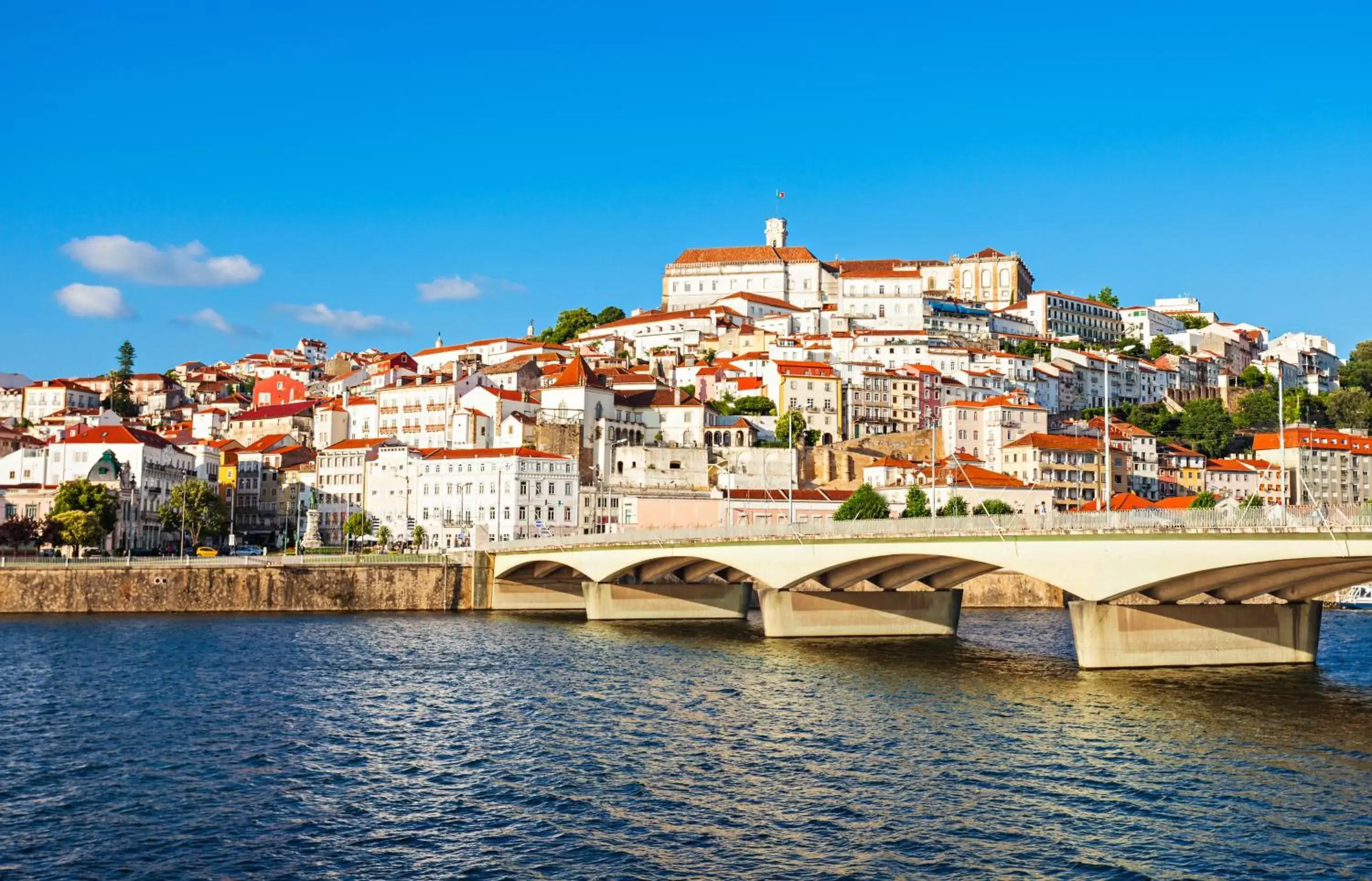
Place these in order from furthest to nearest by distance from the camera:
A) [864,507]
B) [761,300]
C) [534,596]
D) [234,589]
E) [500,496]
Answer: [761,300], [500,496], [864,507], [534,596], [234,589]

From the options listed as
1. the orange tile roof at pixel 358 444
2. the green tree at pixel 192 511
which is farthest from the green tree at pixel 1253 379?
the green tree at pixel 192 511

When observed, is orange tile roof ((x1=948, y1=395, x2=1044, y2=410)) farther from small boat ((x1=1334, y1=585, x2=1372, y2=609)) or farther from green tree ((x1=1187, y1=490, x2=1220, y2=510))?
small boat ((x1=1334, y1=585, x2=1372, y2=609))

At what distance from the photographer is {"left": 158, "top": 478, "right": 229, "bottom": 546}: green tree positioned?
93375 millimetres

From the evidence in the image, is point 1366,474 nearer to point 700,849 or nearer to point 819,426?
point 819,426

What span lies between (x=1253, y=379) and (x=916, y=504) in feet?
280

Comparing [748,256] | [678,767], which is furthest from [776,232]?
[678,767]

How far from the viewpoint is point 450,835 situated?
24359 mm

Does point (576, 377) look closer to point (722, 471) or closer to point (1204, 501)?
point (722, 471)

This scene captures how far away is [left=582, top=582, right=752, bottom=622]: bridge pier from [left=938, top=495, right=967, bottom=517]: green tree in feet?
72.9

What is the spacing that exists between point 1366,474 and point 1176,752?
10699cm

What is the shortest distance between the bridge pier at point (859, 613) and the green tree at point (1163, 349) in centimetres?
11684

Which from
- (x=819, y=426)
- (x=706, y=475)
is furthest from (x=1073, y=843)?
(x=819, y=426)

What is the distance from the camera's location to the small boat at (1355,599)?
258 ft

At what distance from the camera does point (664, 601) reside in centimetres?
A: 6894
